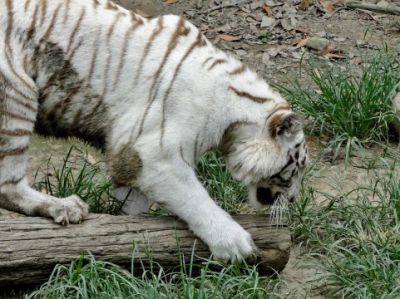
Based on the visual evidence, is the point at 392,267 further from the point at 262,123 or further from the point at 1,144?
the point at 1,144

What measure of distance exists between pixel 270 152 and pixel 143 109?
659mm

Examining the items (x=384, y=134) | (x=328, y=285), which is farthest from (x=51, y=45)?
(x=384, y=134)

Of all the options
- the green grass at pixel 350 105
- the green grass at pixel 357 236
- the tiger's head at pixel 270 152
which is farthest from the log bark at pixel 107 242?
the green grass at pixel 350 105

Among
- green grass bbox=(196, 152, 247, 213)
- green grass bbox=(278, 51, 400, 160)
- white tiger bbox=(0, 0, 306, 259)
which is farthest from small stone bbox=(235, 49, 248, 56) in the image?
white tiger bbox=(0, 0, 306, 259)

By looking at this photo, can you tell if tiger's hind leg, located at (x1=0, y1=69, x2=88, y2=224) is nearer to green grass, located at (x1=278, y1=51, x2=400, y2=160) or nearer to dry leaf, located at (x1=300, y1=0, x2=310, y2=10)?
green grass, located at (x1=278, y1=51, x2=400, y2=160)

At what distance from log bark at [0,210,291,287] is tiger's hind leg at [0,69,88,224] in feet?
0.30

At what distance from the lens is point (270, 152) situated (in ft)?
15.3

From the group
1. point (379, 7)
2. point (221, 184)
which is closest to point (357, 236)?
point (221, 184)

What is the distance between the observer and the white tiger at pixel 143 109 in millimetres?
4559

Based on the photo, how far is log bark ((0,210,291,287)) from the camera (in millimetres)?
4301

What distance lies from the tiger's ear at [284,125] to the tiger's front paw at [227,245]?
520 mm

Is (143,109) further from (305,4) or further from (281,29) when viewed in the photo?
(305,4)

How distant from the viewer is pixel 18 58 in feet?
15.3

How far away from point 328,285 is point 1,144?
68.5 inches
